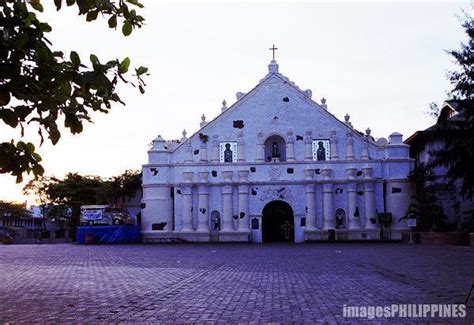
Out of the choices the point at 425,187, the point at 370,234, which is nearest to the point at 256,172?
the point at 370,234

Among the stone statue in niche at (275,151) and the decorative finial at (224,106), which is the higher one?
the decorative finial at (224,106)

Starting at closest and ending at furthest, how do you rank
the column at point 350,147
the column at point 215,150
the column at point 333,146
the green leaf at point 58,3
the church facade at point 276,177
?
the green leaf at point 58,3 < the church facade at point 276,177 < the column at point 350,147 < the column at point 333,146 < the column at point 215,150

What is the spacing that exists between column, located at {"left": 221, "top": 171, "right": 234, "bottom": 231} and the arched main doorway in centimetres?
264

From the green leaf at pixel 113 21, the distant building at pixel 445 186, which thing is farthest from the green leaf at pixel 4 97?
the distant building at pixel 445 186

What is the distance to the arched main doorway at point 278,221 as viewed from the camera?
141 ft

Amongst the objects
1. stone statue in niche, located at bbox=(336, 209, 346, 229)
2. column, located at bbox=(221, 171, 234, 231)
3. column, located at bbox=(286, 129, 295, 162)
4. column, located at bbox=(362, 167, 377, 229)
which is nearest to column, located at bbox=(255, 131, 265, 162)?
column, located at bbox=(286, 129, 295, 162)

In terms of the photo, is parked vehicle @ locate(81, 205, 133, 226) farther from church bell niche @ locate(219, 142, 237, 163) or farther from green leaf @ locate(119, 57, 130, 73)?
green leaf @ locate(119, 57, 130, 73)

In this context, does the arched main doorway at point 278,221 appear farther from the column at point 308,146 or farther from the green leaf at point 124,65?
the green leaf at point 124,65

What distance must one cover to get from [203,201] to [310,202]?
7848 mm

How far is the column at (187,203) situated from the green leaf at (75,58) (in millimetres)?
38093

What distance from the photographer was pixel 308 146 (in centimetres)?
4309

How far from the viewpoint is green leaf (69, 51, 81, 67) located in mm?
4852

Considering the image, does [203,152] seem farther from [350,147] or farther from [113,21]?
[113,21]

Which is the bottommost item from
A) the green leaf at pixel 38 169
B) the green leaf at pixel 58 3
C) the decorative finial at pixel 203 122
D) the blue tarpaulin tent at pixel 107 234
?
the blue tarpaulin tent at pixel 107 234
